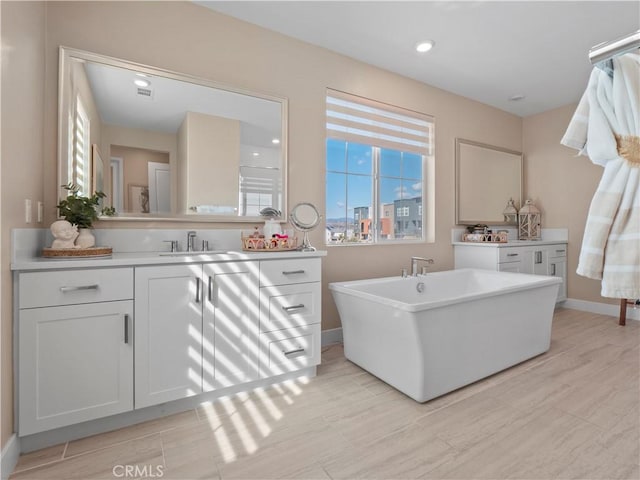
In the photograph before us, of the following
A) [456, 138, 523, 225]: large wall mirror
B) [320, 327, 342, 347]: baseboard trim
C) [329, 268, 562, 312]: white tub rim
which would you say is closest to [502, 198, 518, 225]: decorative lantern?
[456, 138, 523, 225]: large wall mirror

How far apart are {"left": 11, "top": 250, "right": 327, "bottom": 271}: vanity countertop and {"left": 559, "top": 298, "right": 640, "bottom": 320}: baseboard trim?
386cm

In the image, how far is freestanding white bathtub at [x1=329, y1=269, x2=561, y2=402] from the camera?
180 centimetres

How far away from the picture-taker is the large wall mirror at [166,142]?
1.90 metres

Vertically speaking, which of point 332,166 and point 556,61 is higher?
point 556,61

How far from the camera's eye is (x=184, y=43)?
221 centimetres

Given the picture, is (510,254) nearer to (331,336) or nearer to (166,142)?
(331,336)

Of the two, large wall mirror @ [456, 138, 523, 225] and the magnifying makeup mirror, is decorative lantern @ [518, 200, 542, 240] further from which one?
the magnifying makeup mirror

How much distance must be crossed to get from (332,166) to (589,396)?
2549mm

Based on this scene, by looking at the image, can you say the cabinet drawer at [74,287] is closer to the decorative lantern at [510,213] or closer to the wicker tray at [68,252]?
the wicker tray at [68,252]

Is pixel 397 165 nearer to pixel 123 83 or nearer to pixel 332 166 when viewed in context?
pixel 332 166

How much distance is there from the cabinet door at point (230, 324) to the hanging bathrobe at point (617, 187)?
1605 millimetres

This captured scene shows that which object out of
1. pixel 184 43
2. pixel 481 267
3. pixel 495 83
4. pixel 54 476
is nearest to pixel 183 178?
pixel 184 43

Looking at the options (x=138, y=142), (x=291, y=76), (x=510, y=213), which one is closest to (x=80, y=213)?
(x=138, y=142)

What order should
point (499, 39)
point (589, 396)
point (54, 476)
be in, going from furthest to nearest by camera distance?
1. point (499, 39)
2. point (589, 396)
3. point (54, 476)
